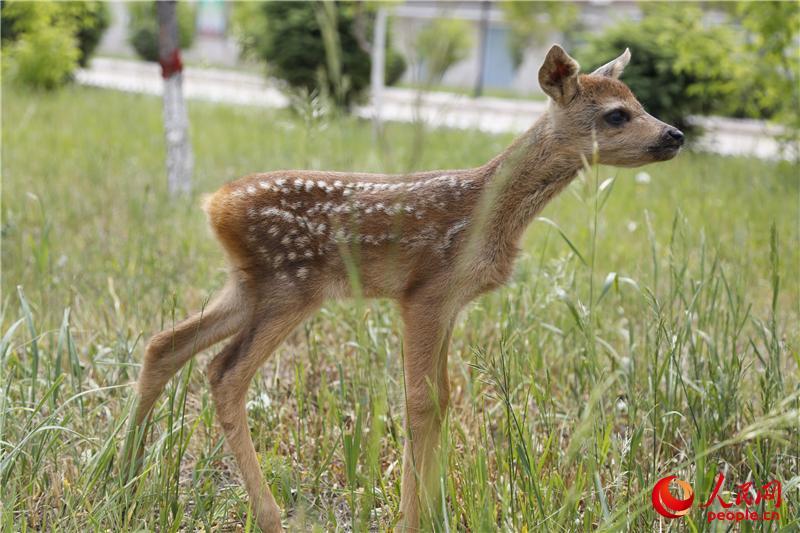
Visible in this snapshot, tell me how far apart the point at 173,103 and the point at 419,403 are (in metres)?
4.65

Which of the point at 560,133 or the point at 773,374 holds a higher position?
the point at 560,133

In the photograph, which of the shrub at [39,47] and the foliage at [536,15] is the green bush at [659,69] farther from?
the foliage at [536,15]

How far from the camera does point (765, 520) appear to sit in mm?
2502

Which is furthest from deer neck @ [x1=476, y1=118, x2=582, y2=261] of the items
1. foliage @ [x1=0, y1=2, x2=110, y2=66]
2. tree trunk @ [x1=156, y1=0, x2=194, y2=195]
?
foliage @ [x1=0, y1=2, x2=110, y2=66]

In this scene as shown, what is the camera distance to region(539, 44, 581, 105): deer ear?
9.23 feet

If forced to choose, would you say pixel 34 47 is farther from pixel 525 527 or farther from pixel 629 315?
pixel 525 527

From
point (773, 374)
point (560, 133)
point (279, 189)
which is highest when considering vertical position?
point (560, 133)

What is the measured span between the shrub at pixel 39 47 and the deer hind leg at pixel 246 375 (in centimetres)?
1140

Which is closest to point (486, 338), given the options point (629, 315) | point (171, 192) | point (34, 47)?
point (629, 315)

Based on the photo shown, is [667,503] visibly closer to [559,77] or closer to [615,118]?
[615,118]

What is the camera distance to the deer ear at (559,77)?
2.81m

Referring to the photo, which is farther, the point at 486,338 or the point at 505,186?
the point at 486,338

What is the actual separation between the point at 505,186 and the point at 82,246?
372 cm

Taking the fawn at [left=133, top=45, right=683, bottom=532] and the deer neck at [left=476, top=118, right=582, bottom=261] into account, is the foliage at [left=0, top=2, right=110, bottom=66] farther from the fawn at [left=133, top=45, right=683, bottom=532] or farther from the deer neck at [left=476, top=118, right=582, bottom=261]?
the deer neck at [left=476, top=118, right=582, bottom=261]
